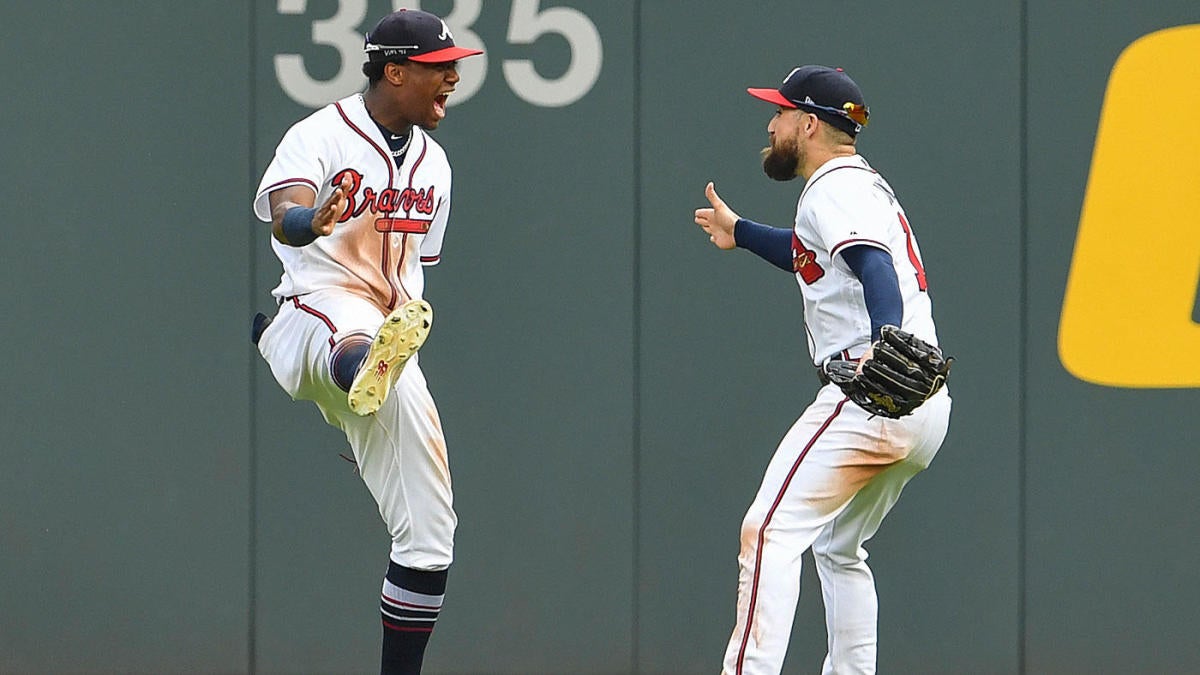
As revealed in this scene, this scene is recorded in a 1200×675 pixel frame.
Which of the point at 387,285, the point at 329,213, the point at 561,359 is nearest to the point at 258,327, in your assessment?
the point at 387,285

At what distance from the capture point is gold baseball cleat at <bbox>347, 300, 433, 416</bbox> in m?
4.28

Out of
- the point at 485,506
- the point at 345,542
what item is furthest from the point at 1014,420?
the point at 345,542

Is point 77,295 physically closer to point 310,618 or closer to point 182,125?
point 182,125

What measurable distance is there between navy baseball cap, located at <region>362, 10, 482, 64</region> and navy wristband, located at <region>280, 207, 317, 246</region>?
658 mm

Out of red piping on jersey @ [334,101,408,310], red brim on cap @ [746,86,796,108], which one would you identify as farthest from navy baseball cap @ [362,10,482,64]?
red brim on cap @ [746,86,796,108]

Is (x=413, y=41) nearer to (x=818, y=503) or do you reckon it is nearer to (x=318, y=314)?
(x=318, y=314)

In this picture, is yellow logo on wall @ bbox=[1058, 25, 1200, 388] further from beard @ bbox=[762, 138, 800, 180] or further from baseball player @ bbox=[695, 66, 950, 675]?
beard @ bbox=[762, 138, 800, 180]

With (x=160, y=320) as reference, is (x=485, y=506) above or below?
below

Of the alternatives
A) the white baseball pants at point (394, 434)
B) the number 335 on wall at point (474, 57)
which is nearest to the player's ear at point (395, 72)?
the white baseball pants at point (394, 434)

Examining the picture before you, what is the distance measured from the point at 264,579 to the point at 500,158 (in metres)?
1.64

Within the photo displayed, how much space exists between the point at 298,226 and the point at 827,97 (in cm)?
156

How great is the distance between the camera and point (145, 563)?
581 centimetres

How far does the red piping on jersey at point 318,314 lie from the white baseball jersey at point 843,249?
4.33 feet

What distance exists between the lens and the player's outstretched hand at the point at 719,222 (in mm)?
5141
